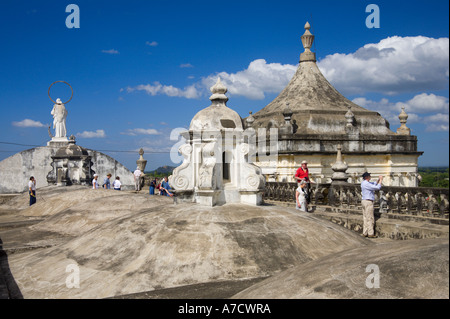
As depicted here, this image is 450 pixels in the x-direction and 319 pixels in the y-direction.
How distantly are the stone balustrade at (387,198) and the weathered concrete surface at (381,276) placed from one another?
4.90m

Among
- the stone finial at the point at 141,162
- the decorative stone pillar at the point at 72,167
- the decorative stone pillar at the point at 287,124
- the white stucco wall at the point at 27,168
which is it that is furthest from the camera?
the white stucco wall at the point at 27,168

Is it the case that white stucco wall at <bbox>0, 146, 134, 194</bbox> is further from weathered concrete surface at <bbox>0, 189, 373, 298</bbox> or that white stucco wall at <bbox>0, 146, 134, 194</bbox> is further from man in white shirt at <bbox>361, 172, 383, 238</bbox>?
man in white shirt at <bbox>361, 172, 383, 238</bbox>

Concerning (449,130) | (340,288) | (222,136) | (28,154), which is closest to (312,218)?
(222,136)

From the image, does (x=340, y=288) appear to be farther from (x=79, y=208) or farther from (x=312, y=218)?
(x=79, y=208)

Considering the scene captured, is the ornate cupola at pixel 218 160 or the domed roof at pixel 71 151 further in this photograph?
the domed roof at pixel 71 151

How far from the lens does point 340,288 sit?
12.9 ft

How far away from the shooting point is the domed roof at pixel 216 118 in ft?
26.1

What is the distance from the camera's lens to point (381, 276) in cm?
390

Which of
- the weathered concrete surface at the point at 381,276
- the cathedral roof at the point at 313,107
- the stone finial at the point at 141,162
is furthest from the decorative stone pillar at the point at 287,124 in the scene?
the weathered concrete surface at the point at 381,276

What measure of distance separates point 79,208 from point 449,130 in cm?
996

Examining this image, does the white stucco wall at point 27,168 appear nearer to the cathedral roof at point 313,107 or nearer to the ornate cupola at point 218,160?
the cathedral roof at point 313,107

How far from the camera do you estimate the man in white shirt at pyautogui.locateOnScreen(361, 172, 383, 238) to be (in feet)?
29.8

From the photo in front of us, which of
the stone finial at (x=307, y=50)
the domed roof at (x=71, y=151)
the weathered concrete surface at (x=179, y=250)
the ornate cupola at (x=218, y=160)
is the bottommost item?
the weathered concrete surface at (x=179, y=250)
